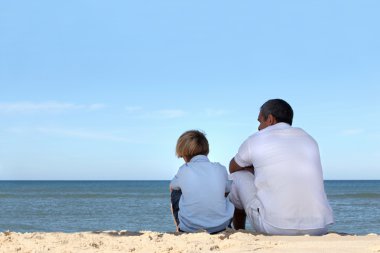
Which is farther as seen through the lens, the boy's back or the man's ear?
the boy's back

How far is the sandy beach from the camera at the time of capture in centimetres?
388

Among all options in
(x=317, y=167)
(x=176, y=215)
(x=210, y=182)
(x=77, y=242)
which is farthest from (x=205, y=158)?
(x=77, y=242)

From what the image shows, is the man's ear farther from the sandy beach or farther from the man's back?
the sandy beach

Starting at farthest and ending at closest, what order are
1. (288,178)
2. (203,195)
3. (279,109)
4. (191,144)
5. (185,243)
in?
(191,144) < (203,195) < (279,109) < (288,178) < (185,243)

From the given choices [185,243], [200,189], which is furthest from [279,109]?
[185,243]

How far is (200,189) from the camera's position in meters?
4.71

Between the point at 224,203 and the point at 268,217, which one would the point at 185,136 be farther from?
the point at 268,217

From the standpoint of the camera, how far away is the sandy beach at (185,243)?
12.7 feet

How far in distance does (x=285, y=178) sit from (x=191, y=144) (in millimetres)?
854

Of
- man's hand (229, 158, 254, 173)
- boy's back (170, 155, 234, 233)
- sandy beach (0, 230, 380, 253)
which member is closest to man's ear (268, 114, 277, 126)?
man's hand (229, 158, 254, 173)

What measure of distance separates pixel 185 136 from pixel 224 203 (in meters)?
0.63

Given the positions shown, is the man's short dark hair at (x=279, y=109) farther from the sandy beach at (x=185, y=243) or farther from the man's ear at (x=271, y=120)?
the sandy beach at (x=185, y=243)

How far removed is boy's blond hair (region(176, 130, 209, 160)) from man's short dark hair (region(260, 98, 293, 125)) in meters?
0.60

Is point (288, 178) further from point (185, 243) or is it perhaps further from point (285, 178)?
point (185, 243)
